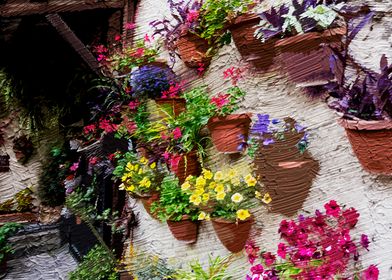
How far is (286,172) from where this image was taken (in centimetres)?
282

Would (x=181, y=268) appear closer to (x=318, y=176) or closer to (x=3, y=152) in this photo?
(x=318, y=176)

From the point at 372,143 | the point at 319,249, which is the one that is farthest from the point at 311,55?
the point at 319,249

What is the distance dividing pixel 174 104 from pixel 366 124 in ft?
5.88

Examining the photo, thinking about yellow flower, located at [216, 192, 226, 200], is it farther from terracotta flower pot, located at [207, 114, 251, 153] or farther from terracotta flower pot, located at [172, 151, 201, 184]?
terracotta flower pot, located at [172, 151, 201, 184]

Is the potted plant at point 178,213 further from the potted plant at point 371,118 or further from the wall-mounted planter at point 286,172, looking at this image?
the potted plant at point 371,118

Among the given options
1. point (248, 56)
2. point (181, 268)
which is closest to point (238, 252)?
point (181, 268)

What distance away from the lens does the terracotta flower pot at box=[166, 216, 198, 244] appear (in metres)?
3.32

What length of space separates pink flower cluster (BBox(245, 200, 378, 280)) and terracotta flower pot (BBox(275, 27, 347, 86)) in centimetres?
69

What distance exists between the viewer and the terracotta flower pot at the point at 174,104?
3693 mm

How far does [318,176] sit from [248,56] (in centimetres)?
94

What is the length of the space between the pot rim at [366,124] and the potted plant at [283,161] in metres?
0.43

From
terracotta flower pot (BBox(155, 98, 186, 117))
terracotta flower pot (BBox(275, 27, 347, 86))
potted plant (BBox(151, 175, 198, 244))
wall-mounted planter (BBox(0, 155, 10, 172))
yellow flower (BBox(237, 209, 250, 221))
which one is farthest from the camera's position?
wall-mounted planter (BBox(0, 155, 10, 172))

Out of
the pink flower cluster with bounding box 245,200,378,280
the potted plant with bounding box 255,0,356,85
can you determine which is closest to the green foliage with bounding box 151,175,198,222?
the pink flower cluster with bounding box 245,200,378,280

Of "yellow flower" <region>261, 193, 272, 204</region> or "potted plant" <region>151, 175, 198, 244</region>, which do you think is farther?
"potted plant" <region>151, 175, 198, 244</region>
